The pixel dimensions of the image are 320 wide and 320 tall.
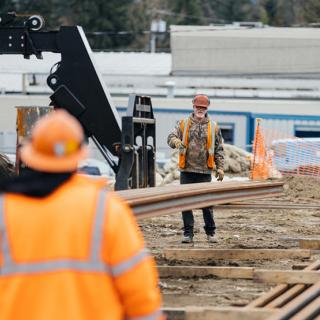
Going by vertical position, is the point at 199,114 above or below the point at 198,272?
above

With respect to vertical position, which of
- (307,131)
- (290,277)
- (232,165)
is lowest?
(307,131)

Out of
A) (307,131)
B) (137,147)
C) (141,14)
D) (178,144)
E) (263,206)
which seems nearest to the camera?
(178,144)

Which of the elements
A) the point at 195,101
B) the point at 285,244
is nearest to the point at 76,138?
the point at 195,101

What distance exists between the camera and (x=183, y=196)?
12.0 meters

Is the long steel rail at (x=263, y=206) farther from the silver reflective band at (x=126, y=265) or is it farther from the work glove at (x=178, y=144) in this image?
the silver reflective band at (x=126, y=265)

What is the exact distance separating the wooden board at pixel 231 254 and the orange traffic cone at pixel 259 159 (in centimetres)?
1346

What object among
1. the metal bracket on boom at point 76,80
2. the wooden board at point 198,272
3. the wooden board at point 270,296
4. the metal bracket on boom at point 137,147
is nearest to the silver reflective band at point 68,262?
the wooden board at point 270,296

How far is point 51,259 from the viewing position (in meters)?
4.40

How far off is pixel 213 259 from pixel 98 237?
24.6ft

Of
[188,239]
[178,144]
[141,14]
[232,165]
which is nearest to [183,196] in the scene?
[178,144]

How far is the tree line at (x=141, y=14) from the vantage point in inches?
3516

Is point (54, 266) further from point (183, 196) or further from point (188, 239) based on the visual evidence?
point (188, 239)

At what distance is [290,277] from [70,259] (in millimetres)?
5680

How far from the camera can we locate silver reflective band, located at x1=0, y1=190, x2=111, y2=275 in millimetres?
4398
